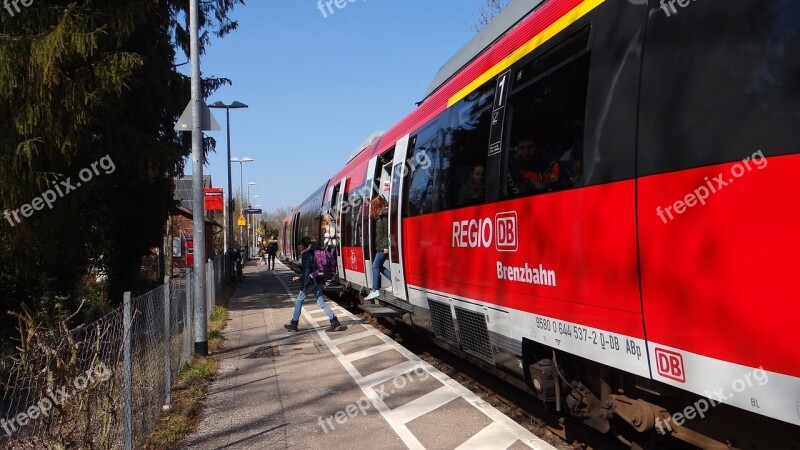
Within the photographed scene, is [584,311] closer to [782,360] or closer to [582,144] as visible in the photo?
[582,144]

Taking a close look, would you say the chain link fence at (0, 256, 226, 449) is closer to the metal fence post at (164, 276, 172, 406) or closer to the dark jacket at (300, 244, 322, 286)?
the metal fence post at (164, 276, 172, 406)

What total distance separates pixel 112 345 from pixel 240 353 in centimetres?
538

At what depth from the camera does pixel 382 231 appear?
36.5ft

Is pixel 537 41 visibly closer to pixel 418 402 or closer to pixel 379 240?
pixel 418 402

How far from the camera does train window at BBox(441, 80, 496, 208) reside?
6.29 m

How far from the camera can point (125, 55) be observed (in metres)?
11.4

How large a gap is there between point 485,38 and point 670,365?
469 cm

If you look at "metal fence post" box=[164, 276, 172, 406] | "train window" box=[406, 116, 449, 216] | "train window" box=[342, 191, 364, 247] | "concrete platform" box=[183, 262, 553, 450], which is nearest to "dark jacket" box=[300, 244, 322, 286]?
Answer: "train window" box=[342, 191, 364, 247]

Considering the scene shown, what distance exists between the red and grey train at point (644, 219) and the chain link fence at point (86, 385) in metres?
3.13

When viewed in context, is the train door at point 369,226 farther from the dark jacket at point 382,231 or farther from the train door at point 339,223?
the train door at point 339,223

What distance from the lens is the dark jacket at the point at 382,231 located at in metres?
10.9

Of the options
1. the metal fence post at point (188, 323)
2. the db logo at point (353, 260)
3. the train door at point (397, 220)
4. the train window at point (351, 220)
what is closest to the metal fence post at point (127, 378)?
the metal fence post at point (188, 323)

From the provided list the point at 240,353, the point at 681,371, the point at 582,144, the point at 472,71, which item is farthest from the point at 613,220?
the point at 240,353

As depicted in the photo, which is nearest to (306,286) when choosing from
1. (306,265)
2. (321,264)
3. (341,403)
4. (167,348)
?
(306,265)
